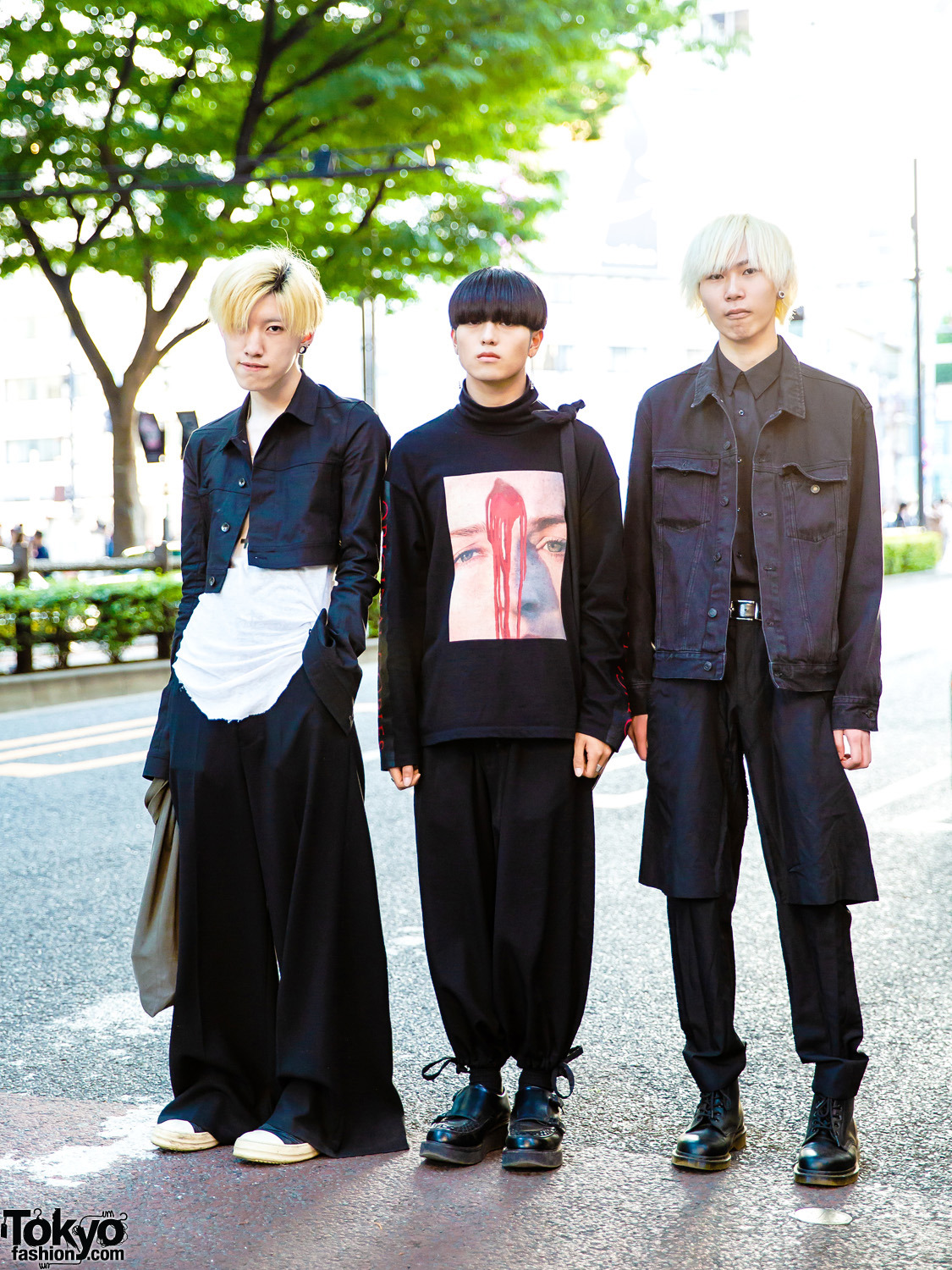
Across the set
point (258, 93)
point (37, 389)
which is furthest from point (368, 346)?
point (37, 389)

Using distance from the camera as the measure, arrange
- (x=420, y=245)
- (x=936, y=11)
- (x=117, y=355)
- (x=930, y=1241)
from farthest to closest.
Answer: (x=117, y=355) → (x=936, y=11) → (x=420, y=245) → (x=930, y=1241)

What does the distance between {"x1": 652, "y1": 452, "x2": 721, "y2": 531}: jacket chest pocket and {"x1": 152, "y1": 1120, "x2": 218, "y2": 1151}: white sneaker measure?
5.64 feet

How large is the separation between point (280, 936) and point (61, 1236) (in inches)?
30.2

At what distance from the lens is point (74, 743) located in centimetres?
989

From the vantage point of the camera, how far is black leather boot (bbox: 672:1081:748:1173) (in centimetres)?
296

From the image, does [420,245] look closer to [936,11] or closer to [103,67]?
[103,67]

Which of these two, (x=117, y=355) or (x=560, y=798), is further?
(x=117, y=355)

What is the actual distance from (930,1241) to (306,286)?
2372mm

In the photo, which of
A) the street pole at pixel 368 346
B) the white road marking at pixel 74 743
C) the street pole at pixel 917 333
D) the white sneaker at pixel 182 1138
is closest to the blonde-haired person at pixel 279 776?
the white sneaker at pixel 182 1138

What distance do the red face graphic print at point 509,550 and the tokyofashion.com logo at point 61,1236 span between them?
1.39 metres

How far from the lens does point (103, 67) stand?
1423 cm

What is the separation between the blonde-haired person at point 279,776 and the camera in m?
3.08

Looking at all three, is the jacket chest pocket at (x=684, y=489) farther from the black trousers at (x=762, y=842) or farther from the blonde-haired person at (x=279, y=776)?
the blonde-haired person at (x=279, y=776)

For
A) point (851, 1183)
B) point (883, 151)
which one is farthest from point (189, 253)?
point (883, 151)
